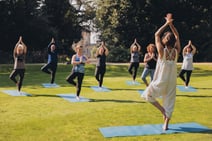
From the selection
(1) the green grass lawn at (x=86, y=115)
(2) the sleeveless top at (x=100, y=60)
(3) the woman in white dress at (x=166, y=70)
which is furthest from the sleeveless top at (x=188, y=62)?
(3) the woman in white dress at (x=166, y=70)

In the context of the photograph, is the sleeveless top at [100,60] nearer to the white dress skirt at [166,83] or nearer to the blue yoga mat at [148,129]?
the blue yoga mat at [148,129]

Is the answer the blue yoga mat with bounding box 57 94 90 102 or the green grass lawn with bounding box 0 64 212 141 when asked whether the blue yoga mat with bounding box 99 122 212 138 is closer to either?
the green grass lawn with bounding box 0 64 212 141

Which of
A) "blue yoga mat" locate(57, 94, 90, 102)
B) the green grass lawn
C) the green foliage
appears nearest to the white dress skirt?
the green grass lawn

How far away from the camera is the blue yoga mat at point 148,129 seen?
26.6 feet

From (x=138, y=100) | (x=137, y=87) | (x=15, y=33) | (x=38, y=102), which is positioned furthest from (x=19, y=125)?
(x=15, y=33)

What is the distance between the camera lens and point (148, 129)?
8484mm

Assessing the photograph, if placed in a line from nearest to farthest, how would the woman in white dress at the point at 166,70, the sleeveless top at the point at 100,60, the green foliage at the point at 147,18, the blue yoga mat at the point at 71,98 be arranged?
the woman in white dress at the point at 166,70 < the blue yoga mat at the point at 71,98 < the sleeveless top at the point at 100,60 < the green foliage at the point at 147,18

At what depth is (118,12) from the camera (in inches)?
1471

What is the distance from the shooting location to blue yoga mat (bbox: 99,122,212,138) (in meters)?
8.12

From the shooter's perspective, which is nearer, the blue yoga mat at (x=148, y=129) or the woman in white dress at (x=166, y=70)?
the blue yoga mat at (x=148, y=129)

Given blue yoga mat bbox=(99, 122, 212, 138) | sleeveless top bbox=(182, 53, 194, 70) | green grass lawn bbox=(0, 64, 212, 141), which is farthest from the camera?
sleeveless top bbox=(182, 53, 194, 70)

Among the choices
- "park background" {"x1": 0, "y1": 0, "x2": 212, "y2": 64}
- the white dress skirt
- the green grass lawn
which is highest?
"park background" {"x1": 0, "y1": 0, "x2": 212, "y2": 64}

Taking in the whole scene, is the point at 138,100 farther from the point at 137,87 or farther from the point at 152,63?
the point at 137,87

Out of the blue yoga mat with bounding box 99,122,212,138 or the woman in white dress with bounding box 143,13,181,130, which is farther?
the woman in white dress with bounding box 143,13,181,130
